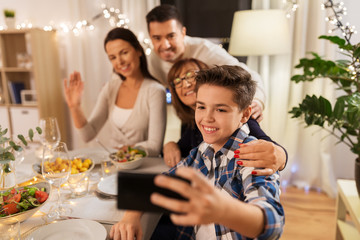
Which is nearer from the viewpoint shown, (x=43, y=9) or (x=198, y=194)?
(x=198, y=194)

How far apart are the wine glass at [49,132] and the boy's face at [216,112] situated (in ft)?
2.97

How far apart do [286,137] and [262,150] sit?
87.9 inches

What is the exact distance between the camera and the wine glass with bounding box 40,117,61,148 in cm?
159

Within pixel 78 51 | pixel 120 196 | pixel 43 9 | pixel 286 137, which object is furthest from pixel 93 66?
pixel 120 196

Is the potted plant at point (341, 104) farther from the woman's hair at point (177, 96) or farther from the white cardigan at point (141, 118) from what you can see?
the white cardigan at point (141, 118)

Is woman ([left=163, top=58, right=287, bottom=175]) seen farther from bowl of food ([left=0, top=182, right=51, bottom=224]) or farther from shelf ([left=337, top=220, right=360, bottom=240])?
shelf ([left=337, top=220, right=360, bottom=240])

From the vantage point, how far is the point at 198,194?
1.87 feet

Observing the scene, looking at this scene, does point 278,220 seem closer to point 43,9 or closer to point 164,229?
point 164,229

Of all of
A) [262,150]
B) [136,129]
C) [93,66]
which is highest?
[93,66]

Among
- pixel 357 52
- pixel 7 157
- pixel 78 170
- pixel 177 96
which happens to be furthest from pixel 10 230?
pixel 357 52

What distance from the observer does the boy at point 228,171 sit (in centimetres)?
67

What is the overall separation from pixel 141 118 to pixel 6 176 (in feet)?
3.27

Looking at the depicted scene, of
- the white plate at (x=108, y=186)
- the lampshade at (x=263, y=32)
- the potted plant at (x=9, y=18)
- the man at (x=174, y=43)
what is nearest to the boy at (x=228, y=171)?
the white plate at (x=108, y=186)

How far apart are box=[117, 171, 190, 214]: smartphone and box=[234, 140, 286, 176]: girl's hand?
44 cm
